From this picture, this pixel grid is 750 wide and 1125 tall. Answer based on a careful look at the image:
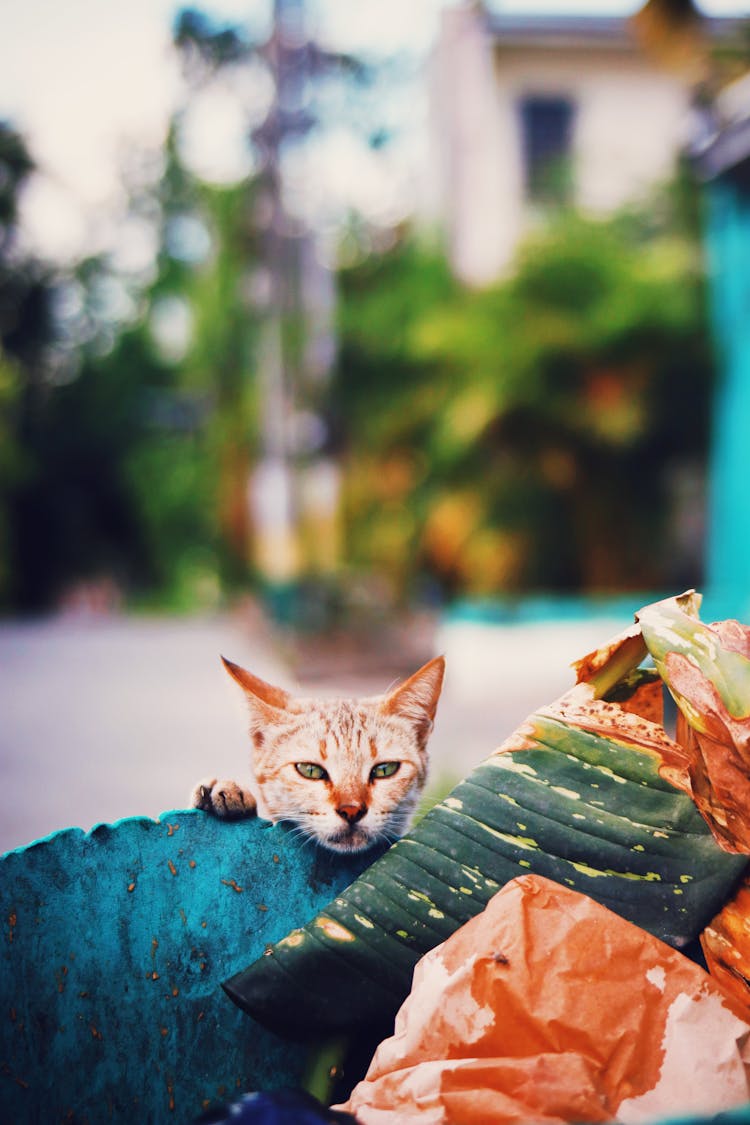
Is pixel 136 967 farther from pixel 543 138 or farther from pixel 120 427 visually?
pixel 120 427

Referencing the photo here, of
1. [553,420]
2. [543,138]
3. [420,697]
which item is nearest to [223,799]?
[420,697]

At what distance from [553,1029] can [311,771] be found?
22.1 inches

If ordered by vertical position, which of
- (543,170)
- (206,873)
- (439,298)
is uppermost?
(543,170)

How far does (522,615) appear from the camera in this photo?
785cm

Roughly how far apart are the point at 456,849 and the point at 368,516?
33.3 feet

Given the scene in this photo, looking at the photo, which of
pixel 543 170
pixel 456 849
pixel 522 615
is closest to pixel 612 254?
pixel 543 170

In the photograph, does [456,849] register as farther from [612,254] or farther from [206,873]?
[612,254]

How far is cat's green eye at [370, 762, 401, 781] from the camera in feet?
5.38

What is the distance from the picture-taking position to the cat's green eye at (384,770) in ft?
5.38

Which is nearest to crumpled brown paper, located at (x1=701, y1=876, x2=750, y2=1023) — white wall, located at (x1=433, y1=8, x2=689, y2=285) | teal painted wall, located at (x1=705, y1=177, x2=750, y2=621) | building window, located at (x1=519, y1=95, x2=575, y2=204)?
teal painted wall, located at (x1=705, y1=177, x2=750, y2=621)

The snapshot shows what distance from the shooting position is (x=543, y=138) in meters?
12.4

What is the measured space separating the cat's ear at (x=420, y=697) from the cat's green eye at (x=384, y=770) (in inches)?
3.6

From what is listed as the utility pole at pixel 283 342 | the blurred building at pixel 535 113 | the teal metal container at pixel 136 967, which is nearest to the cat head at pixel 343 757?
the teal metal container at pixel 136 967

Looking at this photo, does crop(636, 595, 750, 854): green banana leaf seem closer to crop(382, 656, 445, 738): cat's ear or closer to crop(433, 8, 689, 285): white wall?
crop(382, 656, 445, 738): cat's ear
